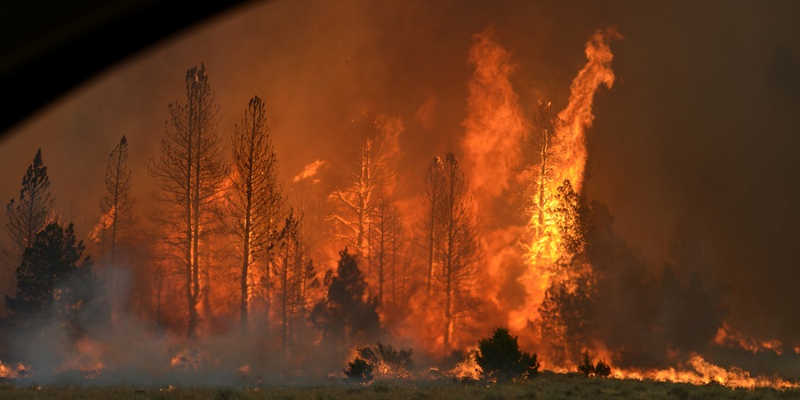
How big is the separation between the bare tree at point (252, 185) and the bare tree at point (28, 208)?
7235 mm

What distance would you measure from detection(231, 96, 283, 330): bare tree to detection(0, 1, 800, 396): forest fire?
0.25ft

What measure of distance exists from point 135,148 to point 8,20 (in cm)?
3356

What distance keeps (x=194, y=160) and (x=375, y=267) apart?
10629 millimetres

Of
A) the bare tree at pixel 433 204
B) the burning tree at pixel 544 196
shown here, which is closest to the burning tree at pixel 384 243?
the bare tree at pixel 433 204

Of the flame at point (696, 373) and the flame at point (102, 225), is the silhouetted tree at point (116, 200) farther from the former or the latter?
the flame at point (696, 373)

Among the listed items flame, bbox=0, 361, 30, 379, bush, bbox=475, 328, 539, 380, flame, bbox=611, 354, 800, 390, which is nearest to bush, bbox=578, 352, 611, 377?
flame, bbox=611, 354, 800, 390

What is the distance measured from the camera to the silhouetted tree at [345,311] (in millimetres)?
28125

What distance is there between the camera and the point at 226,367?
26.5 metres

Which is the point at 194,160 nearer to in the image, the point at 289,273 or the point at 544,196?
the point at 289,273

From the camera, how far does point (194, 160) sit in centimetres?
2802

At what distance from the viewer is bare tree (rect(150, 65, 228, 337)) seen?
28.0 metres

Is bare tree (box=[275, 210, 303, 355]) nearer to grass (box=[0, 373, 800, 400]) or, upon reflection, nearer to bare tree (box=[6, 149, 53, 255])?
bare tree (box=[6, 149, 53, 255])

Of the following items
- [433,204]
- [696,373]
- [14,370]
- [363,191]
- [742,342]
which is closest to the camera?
[14,370]

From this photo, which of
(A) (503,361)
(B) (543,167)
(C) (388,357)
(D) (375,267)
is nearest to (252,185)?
(C) (388,357)
